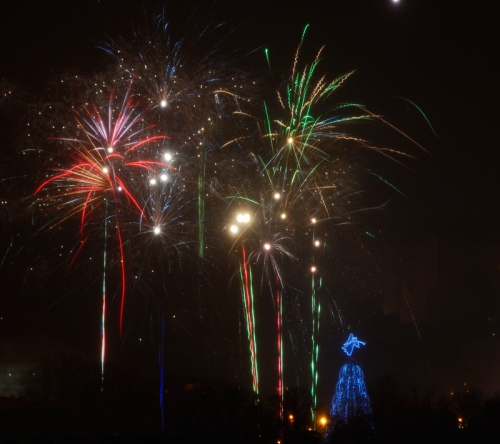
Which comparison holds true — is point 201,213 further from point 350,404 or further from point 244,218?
point 350,404

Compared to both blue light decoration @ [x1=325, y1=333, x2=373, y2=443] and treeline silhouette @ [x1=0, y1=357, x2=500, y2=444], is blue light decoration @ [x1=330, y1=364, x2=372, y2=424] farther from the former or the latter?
treeline silhouette @ [x1=0, y1=357, x2=500, y2=444]

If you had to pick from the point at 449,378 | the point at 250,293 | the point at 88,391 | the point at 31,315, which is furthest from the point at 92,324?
the point at 449,378

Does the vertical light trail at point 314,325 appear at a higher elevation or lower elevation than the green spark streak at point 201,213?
lower

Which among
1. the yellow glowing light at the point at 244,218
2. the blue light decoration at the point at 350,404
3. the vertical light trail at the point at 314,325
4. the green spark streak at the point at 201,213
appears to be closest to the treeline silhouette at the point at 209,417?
the blue light decoration at the point at 350,404

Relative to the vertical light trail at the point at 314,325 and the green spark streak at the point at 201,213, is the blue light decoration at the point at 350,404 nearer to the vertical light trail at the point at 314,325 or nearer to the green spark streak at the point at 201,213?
the vertical light trail at the point at 314,325

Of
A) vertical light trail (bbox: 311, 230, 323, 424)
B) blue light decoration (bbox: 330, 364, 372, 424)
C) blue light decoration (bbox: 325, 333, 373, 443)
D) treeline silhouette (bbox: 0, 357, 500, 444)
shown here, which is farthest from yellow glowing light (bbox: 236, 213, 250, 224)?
blue light decoration (bbox: 330, 364, 372, 424)

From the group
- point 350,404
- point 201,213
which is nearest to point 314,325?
point 350,404

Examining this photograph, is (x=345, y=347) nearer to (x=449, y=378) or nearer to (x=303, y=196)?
(x=303, y=196)

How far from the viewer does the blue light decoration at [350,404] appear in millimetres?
9156

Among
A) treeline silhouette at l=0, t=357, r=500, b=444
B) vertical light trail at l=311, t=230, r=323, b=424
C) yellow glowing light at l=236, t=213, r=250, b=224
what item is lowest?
treeline silhouette at l=0, t=357, r=500, b=444

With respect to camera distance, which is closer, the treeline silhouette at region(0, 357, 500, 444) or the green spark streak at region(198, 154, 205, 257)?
the treeline silhouette at region(0, 357, 500, 444)

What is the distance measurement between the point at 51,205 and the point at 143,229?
1757 mm

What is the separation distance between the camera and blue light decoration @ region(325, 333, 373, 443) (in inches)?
360

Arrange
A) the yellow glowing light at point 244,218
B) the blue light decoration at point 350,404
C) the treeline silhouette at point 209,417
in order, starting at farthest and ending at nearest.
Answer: the yellow glowing light at point 244,218 < the blue light decoration at point 350,404 < the treeline silhouette at point 209,417
